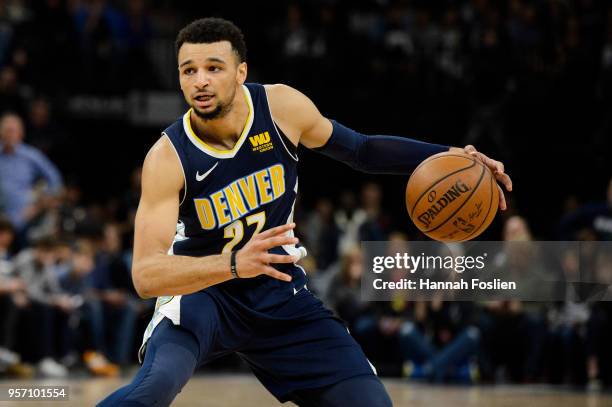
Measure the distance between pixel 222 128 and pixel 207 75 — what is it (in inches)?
10.9

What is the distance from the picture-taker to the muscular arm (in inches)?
149

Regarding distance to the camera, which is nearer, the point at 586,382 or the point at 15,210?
the point at 586,382

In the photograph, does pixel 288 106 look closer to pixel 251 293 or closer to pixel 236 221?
pixel 236 221

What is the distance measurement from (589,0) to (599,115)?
5.83 ft

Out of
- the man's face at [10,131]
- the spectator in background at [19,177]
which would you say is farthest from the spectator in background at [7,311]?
the man's face at [10,131]

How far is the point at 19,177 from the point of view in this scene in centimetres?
1116

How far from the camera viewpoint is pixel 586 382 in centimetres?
995

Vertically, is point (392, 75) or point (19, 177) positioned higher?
point (392, 75)

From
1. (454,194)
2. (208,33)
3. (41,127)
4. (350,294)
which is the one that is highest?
(208,33)

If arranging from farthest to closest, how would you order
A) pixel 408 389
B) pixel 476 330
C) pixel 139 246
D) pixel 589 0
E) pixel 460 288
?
pixel 589 0 < pixel 476 330 < pixel 408 389 < pixel 460 288 < pixel 139 246

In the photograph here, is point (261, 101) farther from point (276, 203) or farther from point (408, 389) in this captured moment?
point (408, 389)

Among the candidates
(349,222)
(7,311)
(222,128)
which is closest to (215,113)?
(222,128)

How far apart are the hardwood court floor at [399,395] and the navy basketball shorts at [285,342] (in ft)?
12.1

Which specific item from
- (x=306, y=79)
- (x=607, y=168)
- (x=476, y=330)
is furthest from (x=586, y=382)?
(x=306, y=79)
